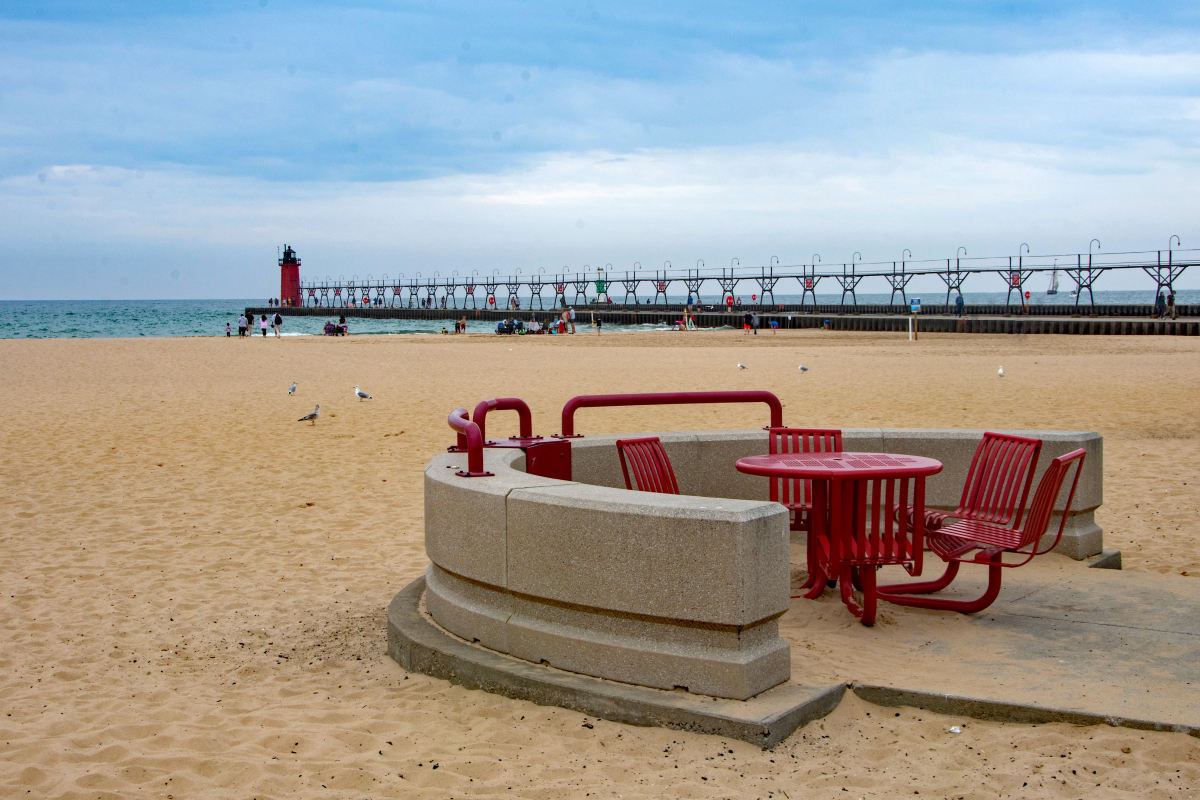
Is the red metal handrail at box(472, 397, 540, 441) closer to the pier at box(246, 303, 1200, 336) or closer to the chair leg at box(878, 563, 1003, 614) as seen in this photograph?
the chair leg at box(878, 563, 1003, 614)

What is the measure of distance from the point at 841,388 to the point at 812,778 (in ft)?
55.7

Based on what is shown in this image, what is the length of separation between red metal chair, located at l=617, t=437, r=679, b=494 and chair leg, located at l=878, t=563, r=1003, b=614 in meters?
1.40

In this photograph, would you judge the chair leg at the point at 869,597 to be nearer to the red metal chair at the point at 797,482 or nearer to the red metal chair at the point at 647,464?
the red metal chair at the point at 797,482

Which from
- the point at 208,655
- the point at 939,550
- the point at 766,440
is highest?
the point at 766,440

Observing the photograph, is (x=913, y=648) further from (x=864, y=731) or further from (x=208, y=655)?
(x=208, y=655)

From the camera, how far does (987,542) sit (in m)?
4.96

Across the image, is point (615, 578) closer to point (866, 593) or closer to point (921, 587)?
point (866, 593)

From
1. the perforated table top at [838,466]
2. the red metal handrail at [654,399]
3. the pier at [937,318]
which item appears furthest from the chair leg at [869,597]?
the pier at [937,318]

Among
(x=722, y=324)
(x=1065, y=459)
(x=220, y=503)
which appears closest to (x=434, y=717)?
(x=1065, y=459)

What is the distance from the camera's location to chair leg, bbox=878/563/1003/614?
5.05 m

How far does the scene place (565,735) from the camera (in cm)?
394

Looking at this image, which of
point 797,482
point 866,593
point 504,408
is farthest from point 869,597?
point 504,408

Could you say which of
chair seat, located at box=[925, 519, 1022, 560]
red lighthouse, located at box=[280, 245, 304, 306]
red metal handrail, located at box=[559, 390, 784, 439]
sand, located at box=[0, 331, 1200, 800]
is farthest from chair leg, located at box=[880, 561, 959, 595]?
red lighthouse, located at box=[280, 245, 304, 306]

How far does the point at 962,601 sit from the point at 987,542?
53 cm
